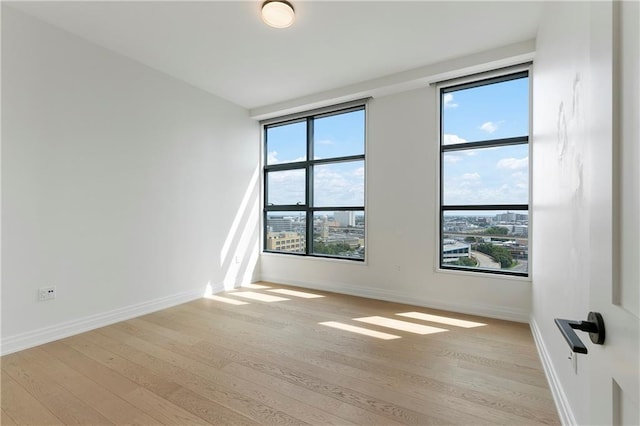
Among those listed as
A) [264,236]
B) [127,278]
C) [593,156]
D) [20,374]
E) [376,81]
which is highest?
[376,81]

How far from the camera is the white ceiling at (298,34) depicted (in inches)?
99.2

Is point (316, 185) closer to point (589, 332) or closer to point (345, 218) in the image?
point (345, 218)

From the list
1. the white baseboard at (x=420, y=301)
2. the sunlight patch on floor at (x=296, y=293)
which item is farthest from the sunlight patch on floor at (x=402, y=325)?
the sunlight patch on floor at (x=296, y=293)

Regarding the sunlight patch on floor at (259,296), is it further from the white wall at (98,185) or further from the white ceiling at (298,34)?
the white ceiling at (298,34)

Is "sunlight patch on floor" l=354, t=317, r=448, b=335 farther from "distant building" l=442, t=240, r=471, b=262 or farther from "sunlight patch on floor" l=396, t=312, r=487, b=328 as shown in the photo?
"distant building" l=442, t=240, r=471, b=262

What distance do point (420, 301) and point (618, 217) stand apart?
3283mm

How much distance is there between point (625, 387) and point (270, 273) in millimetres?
4688

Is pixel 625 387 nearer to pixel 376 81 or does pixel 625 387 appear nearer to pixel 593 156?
pixel 593 156

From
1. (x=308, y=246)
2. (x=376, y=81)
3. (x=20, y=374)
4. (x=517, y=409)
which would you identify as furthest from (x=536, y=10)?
(x=20, y=374)

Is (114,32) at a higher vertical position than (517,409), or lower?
higher

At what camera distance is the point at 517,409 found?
68.4 inches

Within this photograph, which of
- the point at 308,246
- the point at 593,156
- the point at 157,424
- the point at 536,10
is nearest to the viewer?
the point at 593,156

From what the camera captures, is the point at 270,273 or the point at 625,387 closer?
the point at 625,387

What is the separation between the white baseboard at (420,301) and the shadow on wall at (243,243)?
2.09 ft
